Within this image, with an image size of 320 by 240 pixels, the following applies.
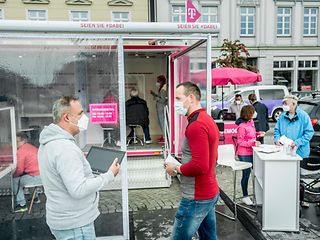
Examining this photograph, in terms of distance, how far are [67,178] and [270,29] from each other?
25407 millimetres

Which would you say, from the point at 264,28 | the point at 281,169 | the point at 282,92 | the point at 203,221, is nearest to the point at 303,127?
the point at 281,169

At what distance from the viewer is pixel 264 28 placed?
24.9 metres

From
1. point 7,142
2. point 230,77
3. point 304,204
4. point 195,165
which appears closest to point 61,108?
point 195,165

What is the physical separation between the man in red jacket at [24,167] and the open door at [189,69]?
7.13 feet

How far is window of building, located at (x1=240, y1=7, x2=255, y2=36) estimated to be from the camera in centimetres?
2470

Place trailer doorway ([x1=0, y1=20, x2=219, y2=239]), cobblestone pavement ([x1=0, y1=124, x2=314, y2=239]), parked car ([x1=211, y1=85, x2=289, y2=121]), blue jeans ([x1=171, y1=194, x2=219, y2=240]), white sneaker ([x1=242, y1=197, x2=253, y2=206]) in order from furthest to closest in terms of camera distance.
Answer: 1. parked car ([x1=211, y1=85, x2=289, y2=121])
2. white sneaker ([x1=242, y1=197, x2=253, y2=206])
3. cobblestone pavement ([x1=0, y1=124, x2=314, y2=239])
4. trailer doorway ([x1=0, y1=20, x2=219, y2=239])
5. blue jeans ([x1=171, y1=194, x2=219, y2=240])

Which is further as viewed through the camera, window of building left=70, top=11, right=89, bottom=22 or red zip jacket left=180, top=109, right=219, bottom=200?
window of building left=70, top=11, right=89, bottom=22

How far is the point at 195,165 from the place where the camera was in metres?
2.63

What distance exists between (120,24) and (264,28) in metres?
23.4

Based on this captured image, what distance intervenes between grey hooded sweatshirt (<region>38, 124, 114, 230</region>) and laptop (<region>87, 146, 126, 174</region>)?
0.59 ft

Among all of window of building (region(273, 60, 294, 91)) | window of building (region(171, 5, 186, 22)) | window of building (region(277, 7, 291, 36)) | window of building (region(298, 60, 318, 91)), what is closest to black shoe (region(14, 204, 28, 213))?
window of building (region(171, 5, 186, 22))

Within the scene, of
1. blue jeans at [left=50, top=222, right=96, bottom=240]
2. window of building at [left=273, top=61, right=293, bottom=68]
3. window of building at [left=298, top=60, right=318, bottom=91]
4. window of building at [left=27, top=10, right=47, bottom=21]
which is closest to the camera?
blue jeans at [left=50, top=222, right=96, bottom=240]

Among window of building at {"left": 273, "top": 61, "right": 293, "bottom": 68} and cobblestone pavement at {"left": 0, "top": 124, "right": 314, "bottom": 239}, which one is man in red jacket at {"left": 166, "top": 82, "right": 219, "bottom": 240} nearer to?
cobblestone pavement at {"left": 0, "top": 124, "right": 314, "bottom": 239}

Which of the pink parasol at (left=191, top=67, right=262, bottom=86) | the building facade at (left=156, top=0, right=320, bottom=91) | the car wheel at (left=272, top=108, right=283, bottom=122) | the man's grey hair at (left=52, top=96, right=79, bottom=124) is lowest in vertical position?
the car wheel at (left=272, top=108, right=283, bottom=122)
